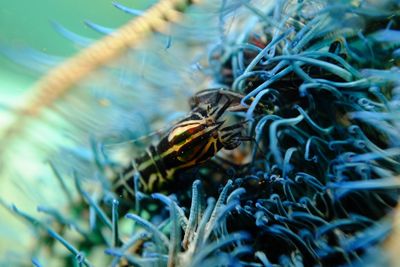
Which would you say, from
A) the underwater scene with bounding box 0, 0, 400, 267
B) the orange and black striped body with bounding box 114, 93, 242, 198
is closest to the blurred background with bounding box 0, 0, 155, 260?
the underwater scene with bounding box 0, 0, 400, 267

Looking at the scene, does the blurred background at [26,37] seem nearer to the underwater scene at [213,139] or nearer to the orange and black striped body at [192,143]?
the underwater scene at [213,139]

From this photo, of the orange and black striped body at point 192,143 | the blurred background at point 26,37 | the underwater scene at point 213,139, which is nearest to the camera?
the underwater scene at point 213,139

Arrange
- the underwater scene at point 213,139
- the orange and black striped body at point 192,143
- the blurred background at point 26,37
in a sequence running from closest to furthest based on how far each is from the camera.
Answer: the underwater scene at point 213,139 → the orange and black striped body at point 192,143 → the blurred background at point 26,37

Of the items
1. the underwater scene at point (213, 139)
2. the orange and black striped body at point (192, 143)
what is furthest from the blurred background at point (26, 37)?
the orange and black striped body at point (192, 143)

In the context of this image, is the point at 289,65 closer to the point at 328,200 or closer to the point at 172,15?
the point at 328,200

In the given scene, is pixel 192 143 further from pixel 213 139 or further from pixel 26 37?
pixel 26 37

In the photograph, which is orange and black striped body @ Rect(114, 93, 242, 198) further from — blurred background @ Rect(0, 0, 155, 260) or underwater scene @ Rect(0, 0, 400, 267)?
blurred background @ Rect(0, 0, 155, 260)

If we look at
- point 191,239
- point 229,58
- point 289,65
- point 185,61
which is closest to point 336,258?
point 191,239

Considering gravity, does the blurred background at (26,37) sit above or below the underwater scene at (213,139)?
above

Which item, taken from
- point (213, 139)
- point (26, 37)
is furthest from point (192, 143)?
point (26, 37)
